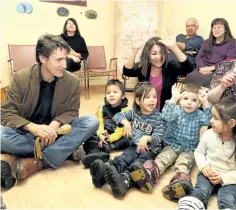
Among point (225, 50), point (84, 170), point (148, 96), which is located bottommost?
point (84, 170)

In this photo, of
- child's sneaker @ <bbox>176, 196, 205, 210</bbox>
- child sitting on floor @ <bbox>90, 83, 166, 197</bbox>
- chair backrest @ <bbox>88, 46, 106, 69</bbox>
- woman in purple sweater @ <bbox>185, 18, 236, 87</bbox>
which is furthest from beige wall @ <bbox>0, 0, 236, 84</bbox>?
child's sneaker @ <bbox>176, 196, 205, 210</bbox>

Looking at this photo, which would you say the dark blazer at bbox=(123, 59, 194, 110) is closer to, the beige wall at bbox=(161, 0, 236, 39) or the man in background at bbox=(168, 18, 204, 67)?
the man in background at bbox=(168, 18, 204, 67)

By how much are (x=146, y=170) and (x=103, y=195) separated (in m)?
0.27

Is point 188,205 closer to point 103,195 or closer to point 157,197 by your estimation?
point 157,197

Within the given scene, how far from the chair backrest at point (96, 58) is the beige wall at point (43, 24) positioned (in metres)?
0.17

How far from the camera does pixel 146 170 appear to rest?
5.20 feet

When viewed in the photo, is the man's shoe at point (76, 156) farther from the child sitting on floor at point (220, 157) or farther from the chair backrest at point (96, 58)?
the chair backrest at point (96, 58)

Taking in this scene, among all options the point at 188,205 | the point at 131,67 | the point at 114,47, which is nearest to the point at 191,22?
the point at 114,47

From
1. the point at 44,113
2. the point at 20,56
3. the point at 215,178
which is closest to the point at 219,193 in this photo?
the point at 215,178

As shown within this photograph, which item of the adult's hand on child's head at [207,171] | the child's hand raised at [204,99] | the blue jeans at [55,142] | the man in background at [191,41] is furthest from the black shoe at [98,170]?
the man in background at [191,41]

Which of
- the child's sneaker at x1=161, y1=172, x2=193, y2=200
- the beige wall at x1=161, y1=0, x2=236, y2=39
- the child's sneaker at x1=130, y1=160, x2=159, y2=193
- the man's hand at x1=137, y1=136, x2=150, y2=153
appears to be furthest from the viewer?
the beige wall at x1=161, y1=0, x2=236, y2=39

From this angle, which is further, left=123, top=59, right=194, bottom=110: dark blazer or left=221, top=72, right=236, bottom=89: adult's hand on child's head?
left=123, top=59, right=194, bottom=110: dark blazer

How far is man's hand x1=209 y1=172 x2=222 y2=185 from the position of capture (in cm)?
152

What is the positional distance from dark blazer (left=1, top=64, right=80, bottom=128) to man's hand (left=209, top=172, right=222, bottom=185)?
0.94m
